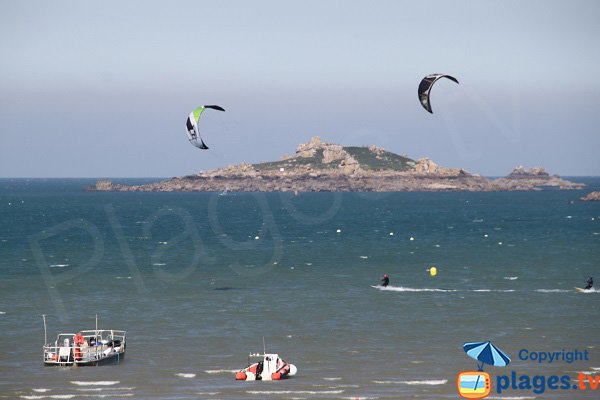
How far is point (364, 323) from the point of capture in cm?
6250

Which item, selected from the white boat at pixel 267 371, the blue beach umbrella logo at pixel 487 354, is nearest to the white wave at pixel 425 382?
the white boat at pixel 267 371

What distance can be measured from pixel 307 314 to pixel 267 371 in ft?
66.7

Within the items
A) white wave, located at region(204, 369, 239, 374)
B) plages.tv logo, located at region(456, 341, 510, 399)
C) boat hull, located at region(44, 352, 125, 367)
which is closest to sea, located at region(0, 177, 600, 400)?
white wave, located at region(204, 369, 239, 374)

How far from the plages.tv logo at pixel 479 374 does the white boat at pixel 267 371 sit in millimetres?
8312

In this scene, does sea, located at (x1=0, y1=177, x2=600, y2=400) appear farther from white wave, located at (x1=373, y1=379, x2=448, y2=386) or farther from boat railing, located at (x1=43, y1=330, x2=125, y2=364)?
boat railing, located at (x1=43, y1=330, x2=125, y2=364)

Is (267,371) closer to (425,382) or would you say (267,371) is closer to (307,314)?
(425,382)

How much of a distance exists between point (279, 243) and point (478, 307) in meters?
65.4

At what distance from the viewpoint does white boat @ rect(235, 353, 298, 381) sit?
46.3 metres

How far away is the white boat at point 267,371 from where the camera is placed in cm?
4631

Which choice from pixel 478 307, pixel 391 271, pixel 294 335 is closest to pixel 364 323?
pixel 294 335

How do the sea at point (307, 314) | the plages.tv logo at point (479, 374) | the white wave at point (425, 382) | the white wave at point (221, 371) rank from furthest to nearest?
the white wave at point (221, 371)
the sea at point (307, 314)
the white wave at point (425, 382)
the plages.tv logo at point (479, 374)

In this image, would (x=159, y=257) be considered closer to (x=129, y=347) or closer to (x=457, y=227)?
(x=129, y=347)

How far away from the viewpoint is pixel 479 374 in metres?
42.8

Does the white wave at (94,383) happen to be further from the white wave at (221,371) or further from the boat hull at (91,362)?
the white wave at (221,371)
